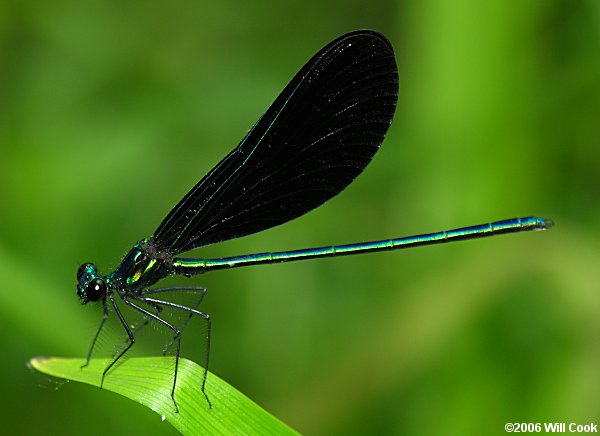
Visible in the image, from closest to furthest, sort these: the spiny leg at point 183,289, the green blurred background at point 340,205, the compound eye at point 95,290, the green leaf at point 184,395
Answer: the green leaf at point 184,395
the spiny leg at point 183,289
the compound eye at point 95,290
the green blurred background at point 340,205

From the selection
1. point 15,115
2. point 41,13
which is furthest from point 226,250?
point 41,13

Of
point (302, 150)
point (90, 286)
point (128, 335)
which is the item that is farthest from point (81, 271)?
point (302, 150)

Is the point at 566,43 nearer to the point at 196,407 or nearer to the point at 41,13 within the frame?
the point at 196,407

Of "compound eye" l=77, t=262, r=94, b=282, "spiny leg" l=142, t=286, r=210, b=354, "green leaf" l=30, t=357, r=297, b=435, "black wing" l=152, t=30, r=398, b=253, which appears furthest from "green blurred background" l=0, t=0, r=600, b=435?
"green leaf" l=30, t=357, r=297, b=435
